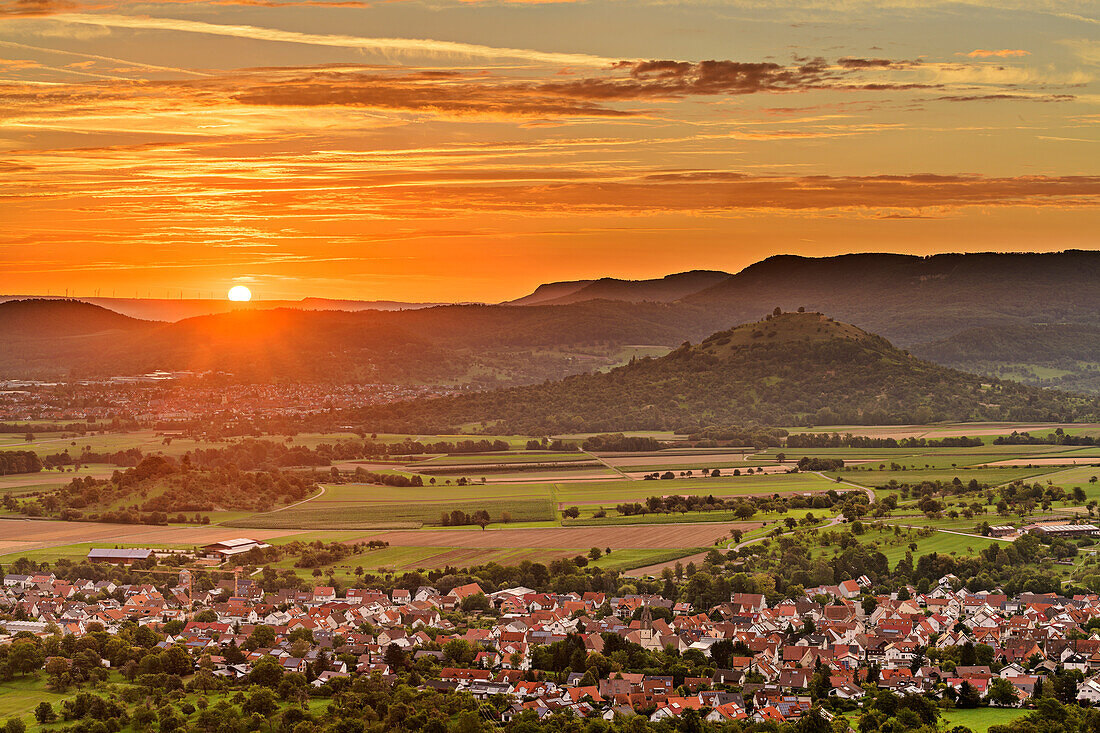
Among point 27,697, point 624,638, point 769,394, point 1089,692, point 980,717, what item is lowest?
point 980,717

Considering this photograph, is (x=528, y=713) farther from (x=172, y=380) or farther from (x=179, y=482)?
(x=172, y=380)

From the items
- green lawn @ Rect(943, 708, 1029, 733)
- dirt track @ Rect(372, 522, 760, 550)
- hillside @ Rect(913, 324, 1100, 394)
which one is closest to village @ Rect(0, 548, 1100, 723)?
green lawn @ Rect(943, 708, 1029, 733)

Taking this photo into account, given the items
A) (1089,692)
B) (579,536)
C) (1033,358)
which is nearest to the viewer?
(1089,692)

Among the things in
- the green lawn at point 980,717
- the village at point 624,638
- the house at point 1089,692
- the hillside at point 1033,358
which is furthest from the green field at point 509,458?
the hillside at point 1033,358

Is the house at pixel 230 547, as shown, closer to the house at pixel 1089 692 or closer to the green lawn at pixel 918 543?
the green lawn at pixel 918 543

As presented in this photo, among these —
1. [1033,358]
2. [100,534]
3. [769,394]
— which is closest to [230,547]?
[100,534]

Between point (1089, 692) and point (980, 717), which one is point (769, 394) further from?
point (980, 717)
